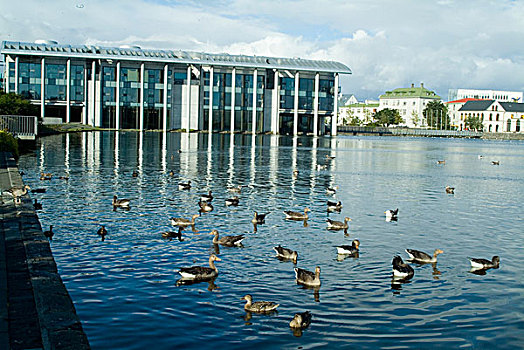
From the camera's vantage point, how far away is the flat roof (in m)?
112

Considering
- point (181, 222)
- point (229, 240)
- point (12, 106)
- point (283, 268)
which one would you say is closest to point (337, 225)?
point (229, 240)

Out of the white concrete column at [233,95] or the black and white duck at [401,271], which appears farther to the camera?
the white concrete column at [233,95]

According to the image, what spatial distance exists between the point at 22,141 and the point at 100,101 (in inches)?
2389

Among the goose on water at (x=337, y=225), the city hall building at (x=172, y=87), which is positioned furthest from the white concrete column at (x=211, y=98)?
the goose on water at (x=337, y=225)

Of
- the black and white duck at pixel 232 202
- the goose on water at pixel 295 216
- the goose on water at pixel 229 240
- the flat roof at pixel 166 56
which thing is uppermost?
the flat roof at pixel 166 56

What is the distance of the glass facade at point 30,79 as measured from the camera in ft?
372

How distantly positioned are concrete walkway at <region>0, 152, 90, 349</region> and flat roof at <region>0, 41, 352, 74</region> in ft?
338

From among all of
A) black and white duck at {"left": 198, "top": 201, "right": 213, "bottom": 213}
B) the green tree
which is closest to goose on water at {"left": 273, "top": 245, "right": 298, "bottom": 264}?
black and white duck at {"left": 198, "top": 201, "right": 213, "bottom": 213}

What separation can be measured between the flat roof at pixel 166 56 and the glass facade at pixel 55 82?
3498 mm

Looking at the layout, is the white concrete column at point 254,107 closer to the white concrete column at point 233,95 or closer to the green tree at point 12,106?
the white concrete column at point 233,95

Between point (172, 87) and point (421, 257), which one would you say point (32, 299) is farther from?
point (172, 87)

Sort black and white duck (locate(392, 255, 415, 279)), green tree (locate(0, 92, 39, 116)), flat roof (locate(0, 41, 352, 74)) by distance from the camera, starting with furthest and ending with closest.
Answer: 1. flat roof (locate(0, 41, 352, 74))
2. green tree (locate(0, 92, 39, 116))
3. black and white duck (locate(392, 255, 415, 279))

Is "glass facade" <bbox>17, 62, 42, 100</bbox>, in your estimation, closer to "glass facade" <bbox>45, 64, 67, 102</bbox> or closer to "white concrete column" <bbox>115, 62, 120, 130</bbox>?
"glass facade" <bbox>45, 64, 67, 102</bbox>

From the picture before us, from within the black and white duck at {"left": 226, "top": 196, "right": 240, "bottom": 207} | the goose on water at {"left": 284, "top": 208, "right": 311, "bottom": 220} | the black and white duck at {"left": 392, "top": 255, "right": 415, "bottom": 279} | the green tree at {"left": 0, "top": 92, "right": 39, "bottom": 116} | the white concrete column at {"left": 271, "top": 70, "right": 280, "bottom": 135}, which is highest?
the white concrete column at {"left": 271, "top": 70, "right": 280, "bottom": 135}
